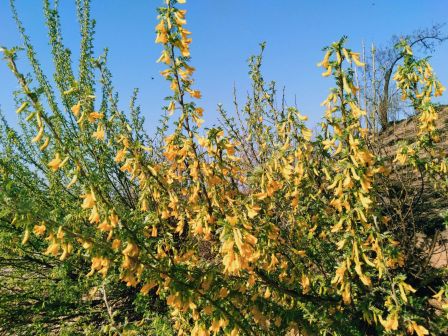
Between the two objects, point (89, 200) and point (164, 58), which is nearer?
point (89, 200)

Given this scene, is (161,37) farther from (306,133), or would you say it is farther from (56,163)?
(306,133)

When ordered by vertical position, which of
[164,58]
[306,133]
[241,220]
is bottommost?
[241,220]

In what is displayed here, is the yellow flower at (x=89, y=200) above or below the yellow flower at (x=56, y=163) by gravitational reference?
below

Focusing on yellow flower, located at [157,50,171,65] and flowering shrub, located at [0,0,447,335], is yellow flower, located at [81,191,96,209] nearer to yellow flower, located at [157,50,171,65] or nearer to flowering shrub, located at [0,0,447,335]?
flowering shrub, located at [0,0,447,335]

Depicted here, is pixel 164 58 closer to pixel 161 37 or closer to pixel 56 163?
pixel 161 37

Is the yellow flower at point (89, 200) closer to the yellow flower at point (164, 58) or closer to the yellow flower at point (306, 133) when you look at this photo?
the yellow flower at point (164, 58)

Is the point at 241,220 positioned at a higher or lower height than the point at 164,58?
lower

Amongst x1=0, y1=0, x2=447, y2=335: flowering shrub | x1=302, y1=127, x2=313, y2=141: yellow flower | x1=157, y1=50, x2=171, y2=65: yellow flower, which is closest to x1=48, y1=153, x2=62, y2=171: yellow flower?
x1=0, y1=0, x2=447, y2=335: flowering shrub

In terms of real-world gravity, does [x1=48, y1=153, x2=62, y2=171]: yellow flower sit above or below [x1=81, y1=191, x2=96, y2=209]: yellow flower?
above

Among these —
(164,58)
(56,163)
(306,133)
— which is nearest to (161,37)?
(164,58)

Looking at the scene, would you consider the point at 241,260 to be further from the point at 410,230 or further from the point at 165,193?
the point at 410,230

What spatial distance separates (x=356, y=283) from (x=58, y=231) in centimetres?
208

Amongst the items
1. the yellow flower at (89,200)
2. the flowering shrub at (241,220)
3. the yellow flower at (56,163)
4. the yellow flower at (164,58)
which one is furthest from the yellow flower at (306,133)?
the yellow flower at (56,163)

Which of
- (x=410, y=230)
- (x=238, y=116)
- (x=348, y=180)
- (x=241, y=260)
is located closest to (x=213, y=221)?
(x=241, y=260)
